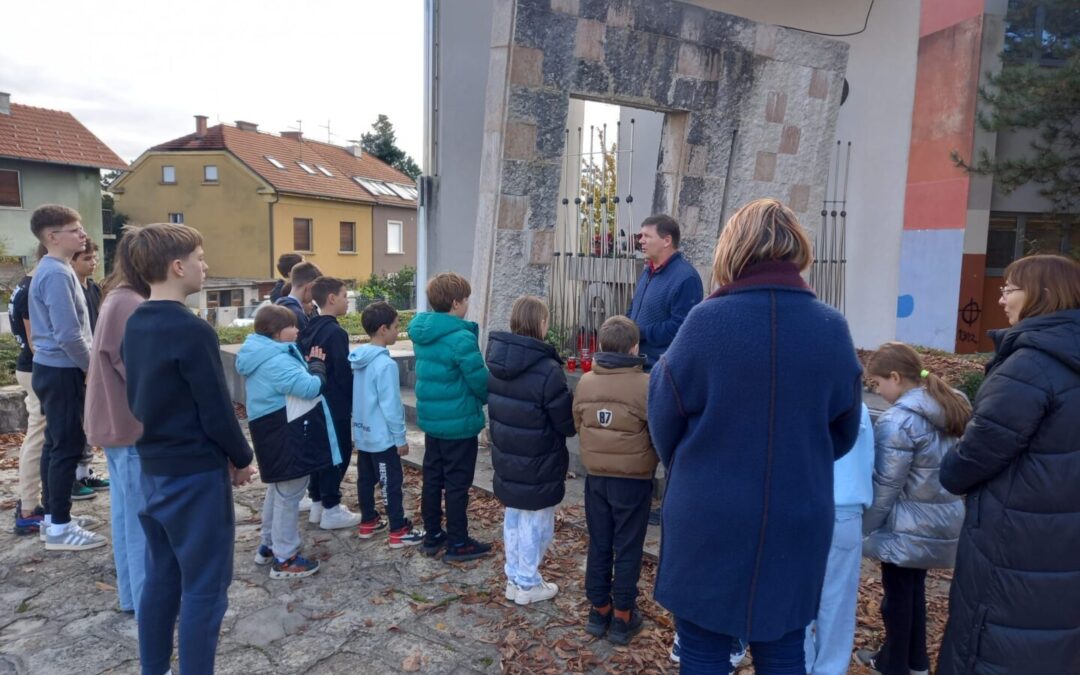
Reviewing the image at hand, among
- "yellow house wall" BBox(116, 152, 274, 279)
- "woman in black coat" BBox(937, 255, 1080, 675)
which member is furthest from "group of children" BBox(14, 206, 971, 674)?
"yellow house wall" BBox(116, 152, 274, 279)

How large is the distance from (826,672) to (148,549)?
9.17ft

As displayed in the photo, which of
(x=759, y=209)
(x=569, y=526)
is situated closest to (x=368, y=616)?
(x=569, y=526)

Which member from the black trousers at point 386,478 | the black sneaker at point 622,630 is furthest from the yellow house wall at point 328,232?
the black sneaker at point 622,630

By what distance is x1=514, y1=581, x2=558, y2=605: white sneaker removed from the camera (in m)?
3.87

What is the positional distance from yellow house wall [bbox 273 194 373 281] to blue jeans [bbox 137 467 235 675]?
98.5 feet

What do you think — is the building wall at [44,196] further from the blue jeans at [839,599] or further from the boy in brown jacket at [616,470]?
the blue jeans at [839,599]

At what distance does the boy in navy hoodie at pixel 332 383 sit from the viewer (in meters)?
4.64

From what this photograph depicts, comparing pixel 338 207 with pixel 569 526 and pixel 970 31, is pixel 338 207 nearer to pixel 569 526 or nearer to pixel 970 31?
pixel 970 31

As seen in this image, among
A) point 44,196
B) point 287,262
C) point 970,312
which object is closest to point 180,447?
point 287,262

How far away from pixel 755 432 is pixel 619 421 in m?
1.39

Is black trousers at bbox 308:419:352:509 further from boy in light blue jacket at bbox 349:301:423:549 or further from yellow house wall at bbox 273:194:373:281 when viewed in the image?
yellow house wall at bbox 273:194:373:281

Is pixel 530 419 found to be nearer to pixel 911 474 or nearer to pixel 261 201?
pixel 911 474

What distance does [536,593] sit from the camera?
153 inches

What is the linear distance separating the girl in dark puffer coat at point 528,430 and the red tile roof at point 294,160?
2971 cm
